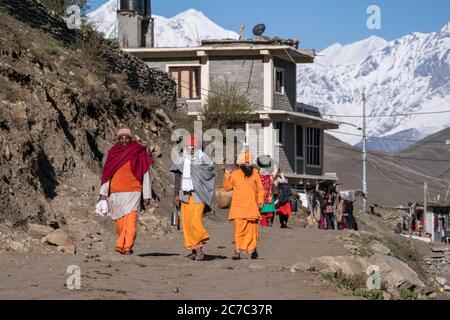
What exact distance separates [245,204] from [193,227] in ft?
3.30

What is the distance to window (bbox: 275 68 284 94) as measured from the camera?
41156mm

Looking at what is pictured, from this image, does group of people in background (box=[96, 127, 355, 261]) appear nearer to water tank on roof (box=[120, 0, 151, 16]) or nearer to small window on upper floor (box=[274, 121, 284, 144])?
small window on upper floor (box=[274, 121, 284, 144])

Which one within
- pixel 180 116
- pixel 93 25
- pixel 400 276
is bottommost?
pixel 400 276

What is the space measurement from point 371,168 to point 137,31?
232 ft

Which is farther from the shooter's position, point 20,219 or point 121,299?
point 20,219

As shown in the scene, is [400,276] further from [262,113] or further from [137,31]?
[137,31]

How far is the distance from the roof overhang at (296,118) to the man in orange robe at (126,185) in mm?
26480

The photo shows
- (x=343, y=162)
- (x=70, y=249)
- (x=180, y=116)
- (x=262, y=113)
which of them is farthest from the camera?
(x=343, y=162)

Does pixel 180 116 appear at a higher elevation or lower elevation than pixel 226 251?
higher

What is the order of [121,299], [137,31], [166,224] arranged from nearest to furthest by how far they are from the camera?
[121,299] → [166,224] → [137,31]

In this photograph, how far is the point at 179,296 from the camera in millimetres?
9344

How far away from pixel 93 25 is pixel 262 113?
13.4 meters

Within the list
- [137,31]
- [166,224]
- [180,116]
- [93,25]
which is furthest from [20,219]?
[137,31]

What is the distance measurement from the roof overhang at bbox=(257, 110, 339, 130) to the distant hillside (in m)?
39.8
